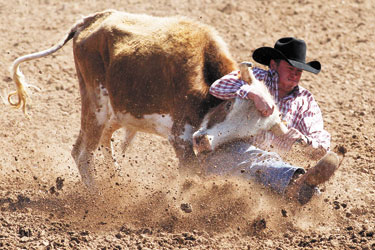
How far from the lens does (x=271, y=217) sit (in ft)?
16.1

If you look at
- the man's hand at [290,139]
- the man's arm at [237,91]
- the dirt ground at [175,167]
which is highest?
the man's arm at [237,91]

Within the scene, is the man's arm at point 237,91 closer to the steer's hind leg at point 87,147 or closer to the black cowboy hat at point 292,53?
the black cowboy hat at point 292,53

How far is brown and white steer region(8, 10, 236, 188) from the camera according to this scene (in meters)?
5.27

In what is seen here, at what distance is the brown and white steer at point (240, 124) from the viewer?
4.82m

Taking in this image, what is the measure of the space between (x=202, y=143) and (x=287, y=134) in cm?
Result: 73

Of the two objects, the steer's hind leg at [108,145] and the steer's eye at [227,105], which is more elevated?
the steer's eye at [227,105]

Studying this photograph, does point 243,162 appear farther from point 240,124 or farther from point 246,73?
point 246,73

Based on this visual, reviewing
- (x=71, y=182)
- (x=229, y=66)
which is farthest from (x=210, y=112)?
(x=71, y=182)

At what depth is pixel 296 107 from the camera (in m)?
5.25

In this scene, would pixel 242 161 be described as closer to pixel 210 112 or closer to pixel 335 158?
pixel 210 112

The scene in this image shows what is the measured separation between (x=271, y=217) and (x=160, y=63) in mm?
1759

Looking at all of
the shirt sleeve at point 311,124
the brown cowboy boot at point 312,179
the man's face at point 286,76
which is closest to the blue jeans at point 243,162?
the brown cowboy boot at point 312,179

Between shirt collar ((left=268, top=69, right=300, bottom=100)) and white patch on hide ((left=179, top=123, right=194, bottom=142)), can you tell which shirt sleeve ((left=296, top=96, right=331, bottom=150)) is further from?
white patch on hide ((left=179, top=123, right=194, bottom=142))

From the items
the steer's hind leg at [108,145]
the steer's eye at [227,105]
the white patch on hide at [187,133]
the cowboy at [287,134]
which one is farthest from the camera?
the steer's hind leg at [108,145]
